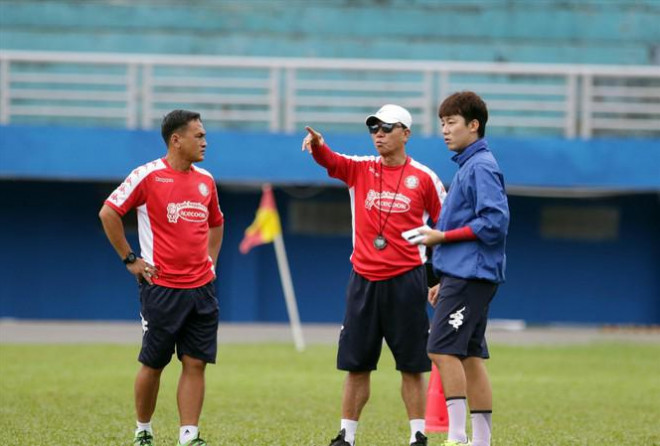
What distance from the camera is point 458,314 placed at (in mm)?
8195

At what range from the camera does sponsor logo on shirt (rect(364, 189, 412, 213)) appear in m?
8.97

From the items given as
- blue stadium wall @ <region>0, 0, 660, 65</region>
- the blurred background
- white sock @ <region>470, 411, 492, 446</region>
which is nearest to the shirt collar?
white sock @ <region>470, 411, 492, 446</region>

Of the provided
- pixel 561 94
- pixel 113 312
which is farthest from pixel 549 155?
pixel 113 312

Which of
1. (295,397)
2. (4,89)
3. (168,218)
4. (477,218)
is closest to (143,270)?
(168,218)

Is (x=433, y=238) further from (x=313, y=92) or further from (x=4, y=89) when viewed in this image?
(x=313, y=92)

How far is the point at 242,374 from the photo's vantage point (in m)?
16.0

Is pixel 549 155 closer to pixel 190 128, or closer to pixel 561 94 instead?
pixel 561 94

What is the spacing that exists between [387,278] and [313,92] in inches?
670

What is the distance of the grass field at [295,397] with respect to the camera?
32.8ft

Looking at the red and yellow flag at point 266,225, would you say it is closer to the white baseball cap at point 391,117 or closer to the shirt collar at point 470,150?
the white baseball cap at point 391,117

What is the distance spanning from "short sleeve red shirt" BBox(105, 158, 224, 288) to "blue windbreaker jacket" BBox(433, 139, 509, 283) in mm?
1501

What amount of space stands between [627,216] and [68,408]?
16137mm

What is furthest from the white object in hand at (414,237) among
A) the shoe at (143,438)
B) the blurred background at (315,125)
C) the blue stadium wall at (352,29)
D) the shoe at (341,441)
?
the blue stadium wall at (352,29)

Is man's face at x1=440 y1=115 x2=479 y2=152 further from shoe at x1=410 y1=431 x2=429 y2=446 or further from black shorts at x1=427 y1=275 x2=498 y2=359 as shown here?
shoe at x1=410 y1=431 x2=429 y2=446
